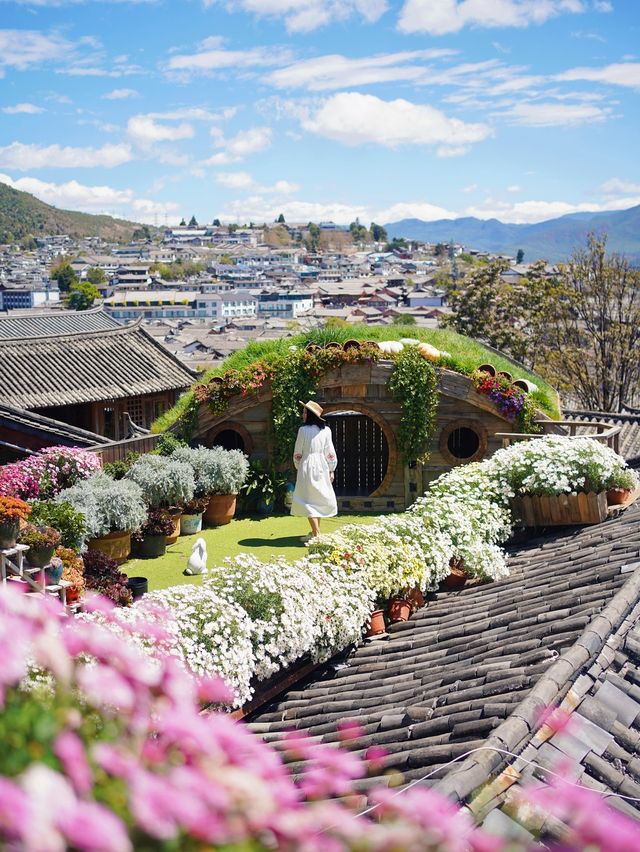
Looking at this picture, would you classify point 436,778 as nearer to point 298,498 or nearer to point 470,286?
point 298,498

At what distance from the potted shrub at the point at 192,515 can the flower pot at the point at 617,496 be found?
5256 millimetres

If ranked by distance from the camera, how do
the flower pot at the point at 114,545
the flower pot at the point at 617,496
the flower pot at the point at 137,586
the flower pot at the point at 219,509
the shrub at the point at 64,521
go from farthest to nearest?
1. the flower pot at the point at 219,509
2. the flower pot at the point at 114,545
3. the flower pot at the point at 617,496
4. the flower pot at the point at 137,586
5. the shrub at the point at 64,521

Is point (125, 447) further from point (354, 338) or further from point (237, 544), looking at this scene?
point (354, 338)

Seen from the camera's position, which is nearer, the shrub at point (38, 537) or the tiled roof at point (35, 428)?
the shrub at point (38, 537)

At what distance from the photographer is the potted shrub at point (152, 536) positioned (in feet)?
37.8

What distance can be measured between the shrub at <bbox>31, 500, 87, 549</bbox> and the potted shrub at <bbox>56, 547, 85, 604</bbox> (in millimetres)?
190

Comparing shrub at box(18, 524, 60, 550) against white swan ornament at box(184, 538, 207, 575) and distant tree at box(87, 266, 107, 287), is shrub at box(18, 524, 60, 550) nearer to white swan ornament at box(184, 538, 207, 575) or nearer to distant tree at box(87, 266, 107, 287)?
white swan ornament at box(184, 538, 207, 575)

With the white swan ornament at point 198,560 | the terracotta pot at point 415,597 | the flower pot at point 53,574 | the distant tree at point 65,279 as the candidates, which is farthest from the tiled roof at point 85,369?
the distant tree at point 65,279

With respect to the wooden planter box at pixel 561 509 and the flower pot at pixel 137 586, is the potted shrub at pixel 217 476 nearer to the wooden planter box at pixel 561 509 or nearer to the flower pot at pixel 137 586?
the flower pot at pixel 137 586

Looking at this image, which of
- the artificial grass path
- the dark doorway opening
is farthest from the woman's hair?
the dark doorway opening

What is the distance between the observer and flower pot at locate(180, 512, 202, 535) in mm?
12648

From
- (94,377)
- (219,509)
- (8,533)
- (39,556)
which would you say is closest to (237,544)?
(219,509)

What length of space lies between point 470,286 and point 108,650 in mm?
37079

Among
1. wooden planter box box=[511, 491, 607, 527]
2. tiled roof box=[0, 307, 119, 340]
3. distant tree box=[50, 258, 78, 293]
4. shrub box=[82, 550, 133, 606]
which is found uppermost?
distant tree box=[50, 258, 78, 293]
